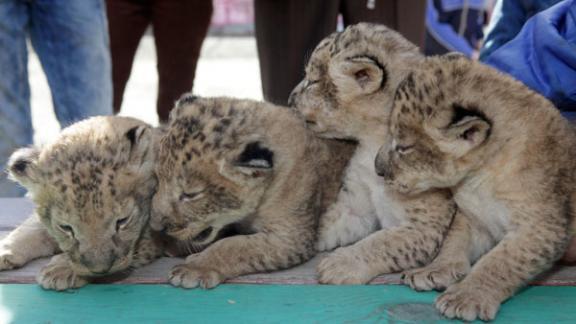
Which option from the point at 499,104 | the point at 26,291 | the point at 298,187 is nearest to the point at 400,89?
the point at 499,104

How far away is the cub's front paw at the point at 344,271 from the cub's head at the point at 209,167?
451mm

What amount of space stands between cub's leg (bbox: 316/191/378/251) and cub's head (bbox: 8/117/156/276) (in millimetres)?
960

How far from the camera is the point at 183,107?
352cm

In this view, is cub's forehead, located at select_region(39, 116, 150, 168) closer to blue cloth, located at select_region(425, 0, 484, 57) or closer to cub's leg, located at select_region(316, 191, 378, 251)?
cub's leg, located at select_region(316, 191, 378, 251)

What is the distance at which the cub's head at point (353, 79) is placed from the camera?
3.66 m

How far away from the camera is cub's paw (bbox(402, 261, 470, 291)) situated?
130 inches

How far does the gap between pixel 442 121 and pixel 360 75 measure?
1.97 feet

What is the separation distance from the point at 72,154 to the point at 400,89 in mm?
1508

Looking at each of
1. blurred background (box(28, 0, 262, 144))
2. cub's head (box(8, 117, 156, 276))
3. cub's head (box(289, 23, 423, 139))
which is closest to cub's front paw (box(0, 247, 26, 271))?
cub's head (box(8, 117, 156, 276))

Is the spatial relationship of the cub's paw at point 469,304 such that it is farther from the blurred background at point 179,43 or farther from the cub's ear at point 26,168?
the cub's ear at point 26,168

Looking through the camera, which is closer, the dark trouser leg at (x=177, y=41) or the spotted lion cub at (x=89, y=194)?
the spotted lion cub at (x=89, y=194)

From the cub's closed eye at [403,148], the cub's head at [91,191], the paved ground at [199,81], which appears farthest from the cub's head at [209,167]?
the paved ground at [199,81]

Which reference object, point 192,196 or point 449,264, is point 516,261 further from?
point 192,196

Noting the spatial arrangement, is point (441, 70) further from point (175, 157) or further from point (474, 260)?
point (175, 157)
